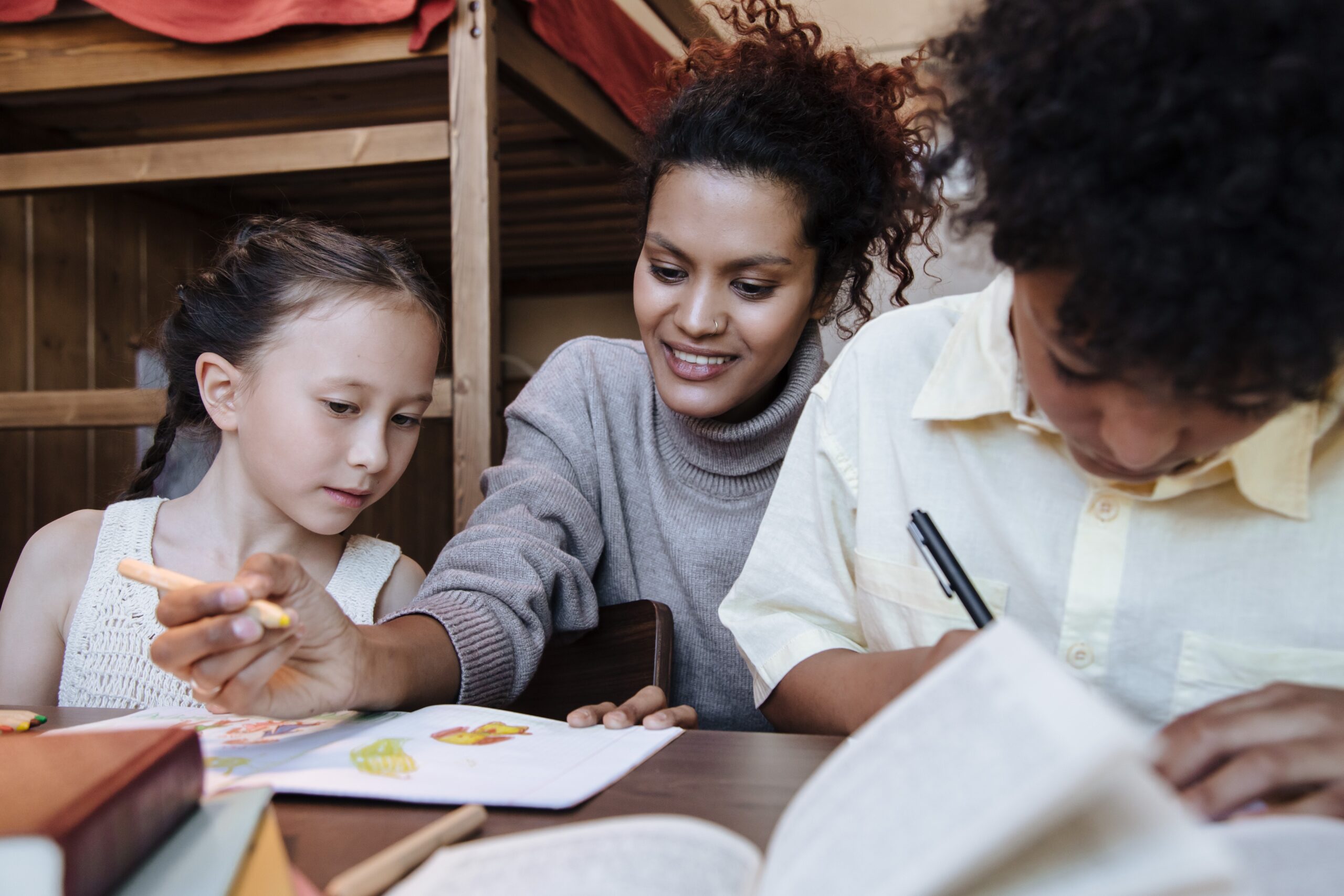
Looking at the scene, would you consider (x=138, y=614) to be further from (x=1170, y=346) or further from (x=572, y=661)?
(x=1170, y=346)

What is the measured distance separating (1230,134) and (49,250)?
2902 millimetres

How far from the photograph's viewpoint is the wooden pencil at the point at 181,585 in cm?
59

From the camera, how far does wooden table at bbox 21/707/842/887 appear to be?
46 centimetres

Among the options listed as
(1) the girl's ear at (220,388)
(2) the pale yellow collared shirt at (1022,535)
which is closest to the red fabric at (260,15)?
(1) the girl's ear at (220,388)

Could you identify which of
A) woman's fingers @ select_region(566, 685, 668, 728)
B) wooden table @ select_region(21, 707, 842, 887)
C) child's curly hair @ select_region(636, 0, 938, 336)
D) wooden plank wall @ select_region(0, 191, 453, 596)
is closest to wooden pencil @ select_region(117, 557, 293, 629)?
wooden table @ select_region(21, 707, 842, 887)

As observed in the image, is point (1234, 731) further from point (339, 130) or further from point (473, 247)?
point (339, 130)

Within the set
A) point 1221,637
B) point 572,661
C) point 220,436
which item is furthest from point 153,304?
point 1221,637

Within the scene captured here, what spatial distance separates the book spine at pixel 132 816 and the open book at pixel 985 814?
112 mm

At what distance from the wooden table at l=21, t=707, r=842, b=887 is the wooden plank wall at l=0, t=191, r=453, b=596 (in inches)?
77.9

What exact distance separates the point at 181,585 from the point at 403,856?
0.98 ft

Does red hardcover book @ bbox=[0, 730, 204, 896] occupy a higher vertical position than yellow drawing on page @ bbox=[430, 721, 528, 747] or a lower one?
higher

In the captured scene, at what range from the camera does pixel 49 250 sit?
8.48ft

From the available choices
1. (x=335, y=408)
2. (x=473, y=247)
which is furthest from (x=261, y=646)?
(x=473, y=247)

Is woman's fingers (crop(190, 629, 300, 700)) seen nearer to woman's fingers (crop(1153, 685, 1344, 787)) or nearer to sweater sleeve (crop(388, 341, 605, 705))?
sweater sleeve (crop(388, 341, 605, 705))
